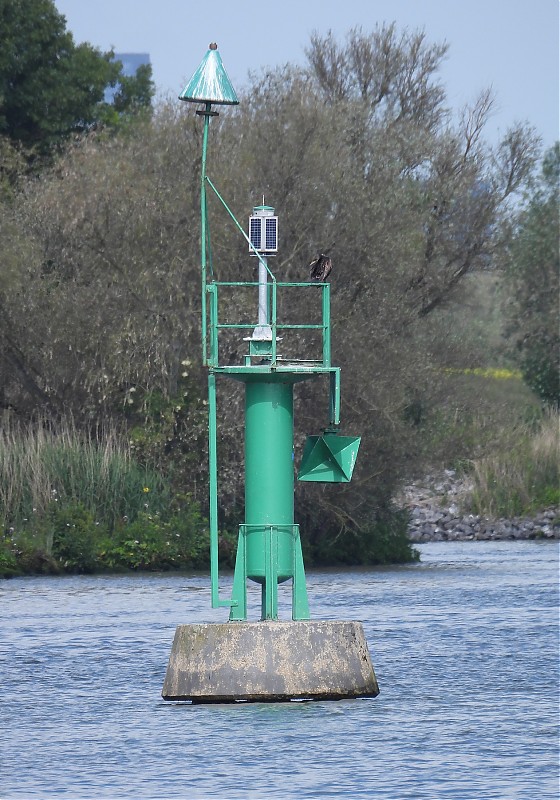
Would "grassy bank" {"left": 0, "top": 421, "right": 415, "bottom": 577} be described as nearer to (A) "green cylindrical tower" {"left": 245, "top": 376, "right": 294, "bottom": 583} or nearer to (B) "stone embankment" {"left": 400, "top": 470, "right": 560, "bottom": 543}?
(B) "stone embankment" {"left": 400, "top": 470, "right": 560, "bottom": 543}

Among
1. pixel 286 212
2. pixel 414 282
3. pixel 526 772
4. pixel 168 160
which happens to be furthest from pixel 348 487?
pixel 526 772

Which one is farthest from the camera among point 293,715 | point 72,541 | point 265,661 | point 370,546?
point 370,546

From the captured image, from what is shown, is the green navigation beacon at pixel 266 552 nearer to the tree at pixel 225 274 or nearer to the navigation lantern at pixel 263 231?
the navigation lantern at pixel 263 231

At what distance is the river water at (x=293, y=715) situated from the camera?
14289 millimetres

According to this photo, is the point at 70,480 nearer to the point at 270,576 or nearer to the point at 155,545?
the point at 155,545

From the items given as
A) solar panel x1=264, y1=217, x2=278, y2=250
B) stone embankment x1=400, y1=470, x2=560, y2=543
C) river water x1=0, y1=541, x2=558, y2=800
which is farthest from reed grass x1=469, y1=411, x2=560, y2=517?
solar panel x1=264, y1=217, x2=278, y2=250

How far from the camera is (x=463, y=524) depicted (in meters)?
50.2

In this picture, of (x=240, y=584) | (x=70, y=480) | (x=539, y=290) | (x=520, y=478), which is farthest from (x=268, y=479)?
(x=539, y=290)

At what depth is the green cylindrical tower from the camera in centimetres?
1705

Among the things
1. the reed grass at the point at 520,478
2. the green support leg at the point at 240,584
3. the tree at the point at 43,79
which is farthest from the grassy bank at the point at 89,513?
the tree at the point at 43,79

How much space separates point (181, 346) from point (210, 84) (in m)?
20.9

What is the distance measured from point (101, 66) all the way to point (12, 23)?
145 inches

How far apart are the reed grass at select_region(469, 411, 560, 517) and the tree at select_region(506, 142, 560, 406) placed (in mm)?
13364

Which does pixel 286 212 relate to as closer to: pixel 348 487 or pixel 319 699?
pixel 348 487
